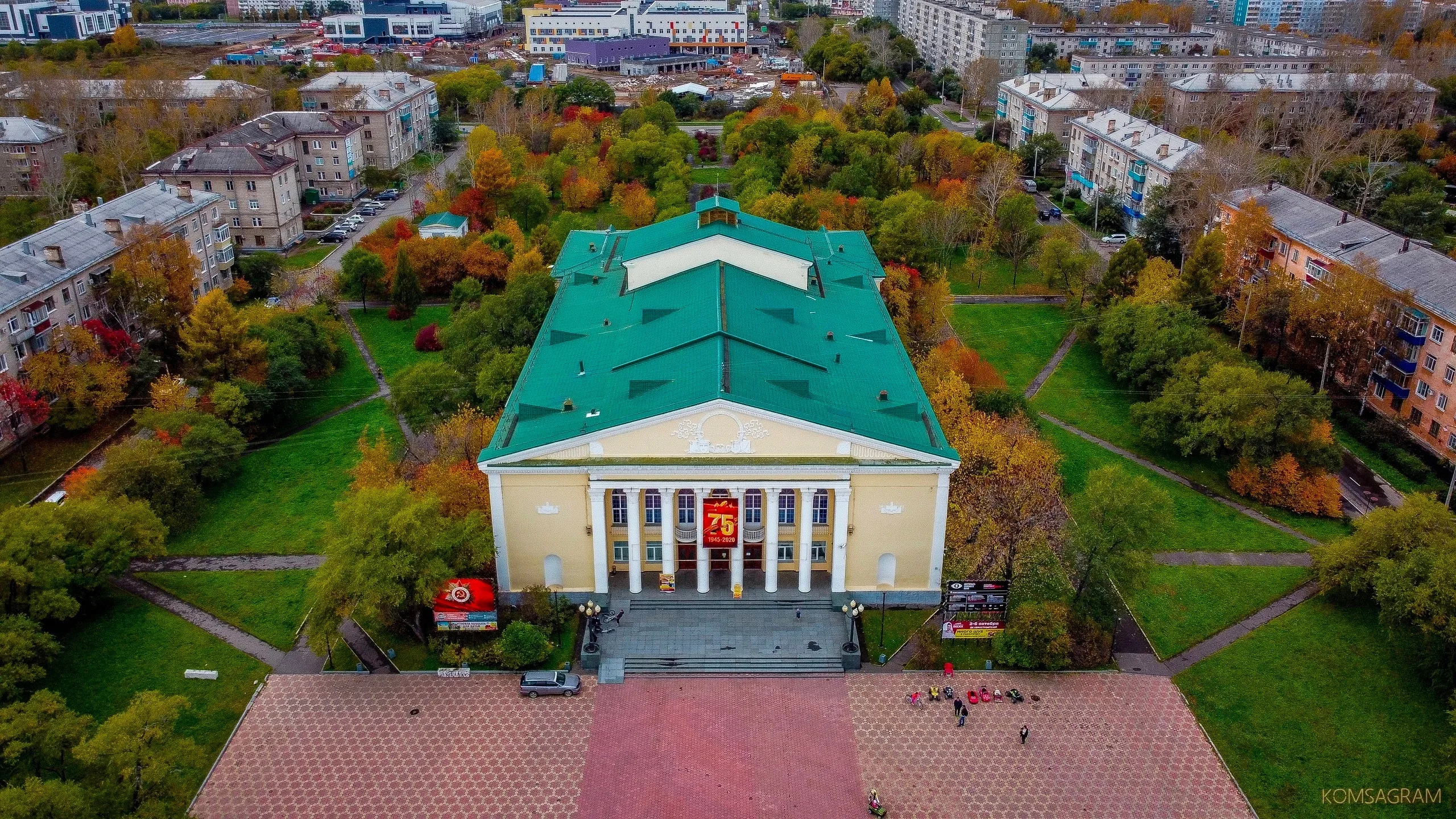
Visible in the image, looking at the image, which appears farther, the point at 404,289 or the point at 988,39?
the point at 988,39

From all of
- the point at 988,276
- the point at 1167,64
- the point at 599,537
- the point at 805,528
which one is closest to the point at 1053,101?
the point at 988,276

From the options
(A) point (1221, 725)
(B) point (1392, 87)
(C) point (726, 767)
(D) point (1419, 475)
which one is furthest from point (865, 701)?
(B) point (1392, 87)

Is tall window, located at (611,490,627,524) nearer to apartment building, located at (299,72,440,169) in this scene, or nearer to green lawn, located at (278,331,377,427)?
green lawn, located at (278,331,377,427)

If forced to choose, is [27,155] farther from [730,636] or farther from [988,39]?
[988,39]

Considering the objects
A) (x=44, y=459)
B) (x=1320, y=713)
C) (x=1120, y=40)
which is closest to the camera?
(x=1320, y=713)

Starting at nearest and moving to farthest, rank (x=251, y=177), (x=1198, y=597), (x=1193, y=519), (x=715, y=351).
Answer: (x=715, y=351) < (x=1198, y=597) < (x=1193, y=519) < (x=251, y=177)

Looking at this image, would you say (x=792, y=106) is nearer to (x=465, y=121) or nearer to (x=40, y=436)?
(x=465, y=121)

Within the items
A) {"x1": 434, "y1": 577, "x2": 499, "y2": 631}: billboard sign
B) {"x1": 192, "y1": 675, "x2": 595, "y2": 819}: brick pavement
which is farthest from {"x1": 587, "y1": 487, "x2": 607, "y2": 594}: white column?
{"x1": 192, "y1": 675, "x2": 595, "y2": 819}: brick pavement
